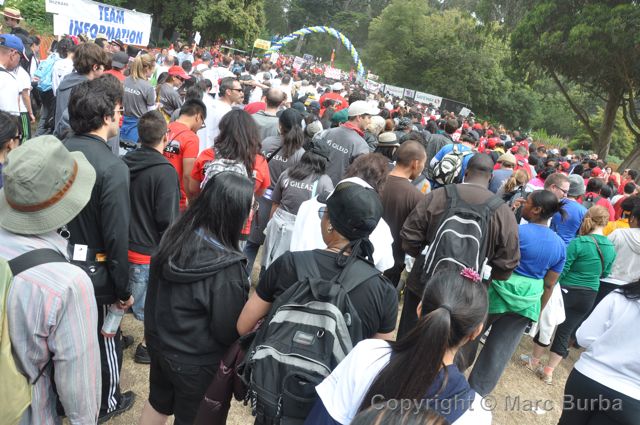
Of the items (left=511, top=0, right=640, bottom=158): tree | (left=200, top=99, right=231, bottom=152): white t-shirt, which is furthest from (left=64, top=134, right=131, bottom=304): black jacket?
(left=511, top=0, right=640, bottom=158): tree

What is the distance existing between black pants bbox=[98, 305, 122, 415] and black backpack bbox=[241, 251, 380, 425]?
4.94 feet

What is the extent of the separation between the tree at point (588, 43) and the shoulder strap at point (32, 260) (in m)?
21.4

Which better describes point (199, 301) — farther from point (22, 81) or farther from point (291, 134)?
point (22, 81)

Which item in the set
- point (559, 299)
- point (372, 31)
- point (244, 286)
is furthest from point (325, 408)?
point (372, 31)

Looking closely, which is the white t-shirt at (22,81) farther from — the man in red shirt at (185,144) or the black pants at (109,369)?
the black pants at (109,369)

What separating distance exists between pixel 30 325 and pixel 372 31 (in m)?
50.6

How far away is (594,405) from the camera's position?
257cm

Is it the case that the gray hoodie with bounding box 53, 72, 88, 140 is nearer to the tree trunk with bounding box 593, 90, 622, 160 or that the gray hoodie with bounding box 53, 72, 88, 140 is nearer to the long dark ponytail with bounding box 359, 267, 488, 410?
the long dark ponytail with bounding box 359, 267, 488, 410

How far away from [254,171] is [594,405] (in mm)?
2841

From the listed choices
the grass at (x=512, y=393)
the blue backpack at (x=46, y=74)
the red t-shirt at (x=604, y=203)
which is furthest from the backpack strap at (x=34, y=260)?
the blue backpack at (x=46, y=74)

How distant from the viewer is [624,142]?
118 ft

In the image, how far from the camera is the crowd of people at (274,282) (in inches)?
63.4

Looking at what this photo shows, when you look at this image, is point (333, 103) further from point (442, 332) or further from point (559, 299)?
point (442, 332)

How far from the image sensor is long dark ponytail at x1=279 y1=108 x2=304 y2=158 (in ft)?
15.6
